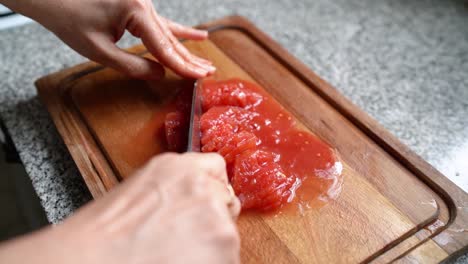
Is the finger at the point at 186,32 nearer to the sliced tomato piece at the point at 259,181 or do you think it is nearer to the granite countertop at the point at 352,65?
the granite countertop at the point at 352,65

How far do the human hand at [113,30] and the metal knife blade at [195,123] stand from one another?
0.08 metres

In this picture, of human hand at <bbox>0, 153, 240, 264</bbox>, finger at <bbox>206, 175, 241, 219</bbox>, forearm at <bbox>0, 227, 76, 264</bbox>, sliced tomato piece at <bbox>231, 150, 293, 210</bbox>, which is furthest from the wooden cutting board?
forearm at <bbox>0, 227, 76, 264</bbox>

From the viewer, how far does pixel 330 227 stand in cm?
105

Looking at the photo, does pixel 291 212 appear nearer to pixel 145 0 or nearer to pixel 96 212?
pixel 96 212

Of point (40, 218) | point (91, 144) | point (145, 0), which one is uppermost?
point (145, 0)

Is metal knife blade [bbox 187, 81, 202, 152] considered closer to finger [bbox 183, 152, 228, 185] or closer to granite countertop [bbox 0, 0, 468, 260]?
finger [bbox 183, 152, 228, 185]

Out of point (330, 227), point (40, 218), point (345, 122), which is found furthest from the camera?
point (345, 122)

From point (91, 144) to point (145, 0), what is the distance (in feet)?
1.49

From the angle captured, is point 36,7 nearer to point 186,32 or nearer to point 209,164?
point 186,32

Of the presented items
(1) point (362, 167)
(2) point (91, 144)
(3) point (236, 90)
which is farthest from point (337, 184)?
(2) point (91, 144)

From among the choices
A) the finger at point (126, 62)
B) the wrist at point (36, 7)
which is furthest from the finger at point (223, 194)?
the wrist at point (36, 7)

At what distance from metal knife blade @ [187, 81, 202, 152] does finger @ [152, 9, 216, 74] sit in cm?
7

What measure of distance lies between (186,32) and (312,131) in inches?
21.7

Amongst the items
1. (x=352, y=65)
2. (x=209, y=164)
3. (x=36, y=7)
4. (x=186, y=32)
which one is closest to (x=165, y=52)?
(x=186, y=32)
